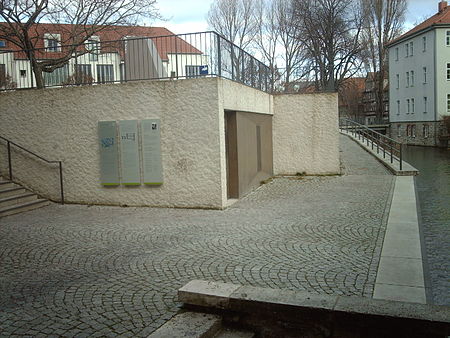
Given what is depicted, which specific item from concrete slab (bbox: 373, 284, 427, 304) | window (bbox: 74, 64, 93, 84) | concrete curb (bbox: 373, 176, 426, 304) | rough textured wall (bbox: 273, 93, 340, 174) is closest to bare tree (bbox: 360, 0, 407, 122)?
rough textured wall (bbox: 273, 93, 340, 174)

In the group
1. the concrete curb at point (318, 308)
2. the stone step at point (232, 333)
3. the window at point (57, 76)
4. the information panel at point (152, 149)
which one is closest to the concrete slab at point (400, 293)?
the concrete curb at point (318, 308)

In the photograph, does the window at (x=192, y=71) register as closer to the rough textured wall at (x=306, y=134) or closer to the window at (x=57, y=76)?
the window at (x=57, y=76)

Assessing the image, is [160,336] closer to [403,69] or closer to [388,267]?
[388,267]

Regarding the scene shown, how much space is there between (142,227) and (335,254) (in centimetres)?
389

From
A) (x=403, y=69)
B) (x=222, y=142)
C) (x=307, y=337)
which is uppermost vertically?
(x=403, y=69)

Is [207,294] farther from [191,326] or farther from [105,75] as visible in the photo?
[105,75]

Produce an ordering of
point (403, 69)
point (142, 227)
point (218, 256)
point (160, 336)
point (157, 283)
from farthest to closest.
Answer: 1. point (403, 69)
2. point (142, 227)
3. point (218, 256)
4. point (157, 283)
5. point (160, 336)

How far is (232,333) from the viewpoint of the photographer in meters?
4.48

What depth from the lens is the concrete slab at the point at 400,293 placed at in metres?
5.06

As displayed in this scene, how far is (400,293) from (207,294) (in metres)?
2.18

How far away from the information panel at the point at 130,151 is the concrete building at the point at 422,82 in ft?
128

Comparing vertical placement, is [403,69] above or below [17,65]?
above

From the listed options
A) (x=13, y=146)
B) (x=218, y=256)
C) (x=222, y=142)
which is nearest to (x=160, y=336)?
(x=218, y=256)

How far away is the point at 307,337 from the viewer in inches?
170
